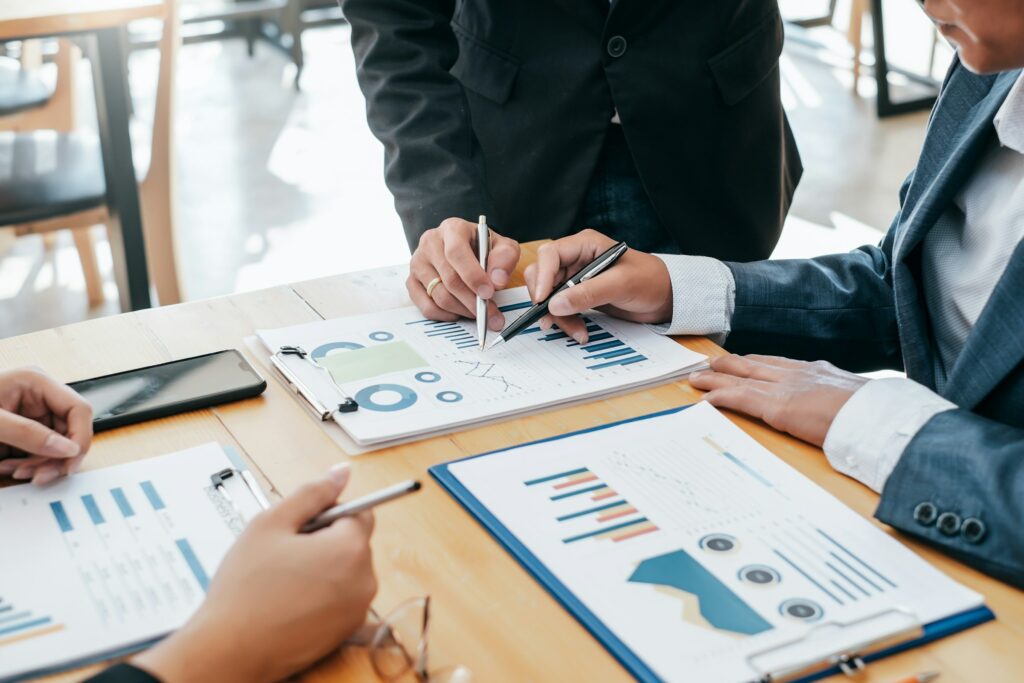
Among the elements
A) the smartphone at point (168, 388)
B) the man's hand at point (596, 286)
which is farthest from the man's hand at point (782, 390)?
the smartphone at point (168, 388)

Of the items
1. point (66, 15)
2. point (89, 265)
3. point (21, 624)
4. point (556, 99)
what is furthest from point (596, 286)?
point (89, 265)

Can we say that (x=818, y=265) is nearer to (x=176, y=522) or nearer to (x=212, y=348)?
(x=212, y=348)

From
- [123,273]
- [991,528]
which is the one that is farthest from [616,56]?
[123,273]

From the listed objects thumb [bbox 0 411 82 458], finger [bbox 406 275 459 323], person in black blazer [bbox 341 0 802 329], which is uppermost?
person in black blazer [bbox 341 0 802 329]

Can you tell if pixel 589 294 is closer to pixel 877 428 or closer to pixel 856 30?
pixel 877 428

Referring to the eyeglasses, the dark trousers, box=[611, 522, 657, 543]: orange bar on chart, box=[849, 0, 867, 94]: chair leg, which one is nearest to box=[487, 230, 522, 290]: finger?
the dark trousers

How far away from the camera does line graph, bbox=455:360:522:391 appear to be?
115 cm

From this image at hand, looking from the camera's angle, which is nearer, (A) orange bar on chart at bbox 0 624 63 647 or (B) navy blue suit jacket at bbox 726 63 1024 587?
(A) orange bar on chart at bbox 0 624 63 647

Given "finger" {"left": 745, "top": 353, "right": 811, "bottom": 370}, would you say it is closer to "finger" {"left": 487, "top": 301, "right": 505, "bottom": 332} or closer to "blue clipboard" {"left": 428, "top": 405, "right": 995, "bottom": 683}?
"finger" {"left": 487, "top": 301, "right": 505, "bottom": 332}

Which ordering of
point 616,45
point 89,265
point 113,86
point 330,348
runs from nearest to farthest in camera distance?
1. point 330,348
2. point 616,45
3. point 113,86
4. point 89,265

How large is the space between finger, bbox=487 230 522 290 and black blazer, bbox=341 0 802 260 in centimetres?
17

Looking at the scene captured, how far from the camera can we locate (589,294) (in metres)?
1.24

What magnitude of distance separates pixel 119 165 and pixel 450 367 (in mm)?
1871

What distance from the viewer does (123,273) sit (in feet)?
9.50
